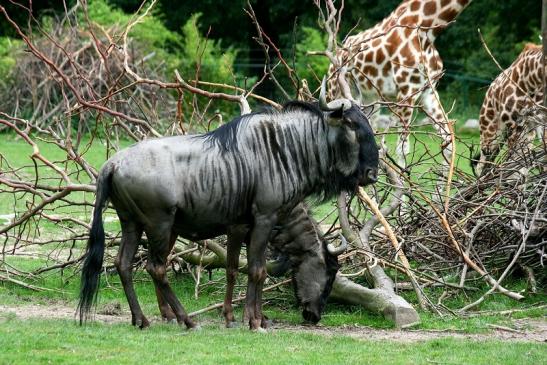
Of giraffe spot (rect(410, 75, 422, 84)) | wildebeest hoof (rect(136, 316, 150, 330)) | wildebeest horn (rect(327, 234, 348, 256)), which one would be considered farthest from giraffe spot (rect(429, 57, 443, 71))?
wildebeest hoof (rect(136, 316, 150, 330))

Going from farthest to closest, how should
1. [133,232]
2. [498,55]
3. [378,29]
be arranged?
[498,55] → [378,29] → [133,232]

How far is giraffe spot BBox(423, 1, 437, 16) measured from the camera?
16078 mm

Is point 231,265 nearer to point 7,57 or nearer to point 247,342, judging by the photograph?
point 247,342

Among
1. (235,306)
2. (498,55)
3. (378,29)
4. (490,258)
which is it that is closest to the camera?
(235,306)

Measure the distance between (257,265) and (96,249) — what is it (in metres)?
1.24

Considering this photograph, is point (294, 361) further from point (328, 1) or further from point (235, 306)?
point (328, 1)

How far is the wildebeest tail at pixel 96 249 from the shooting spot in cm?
835

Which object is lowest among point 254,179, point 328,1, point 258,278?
point 258,278

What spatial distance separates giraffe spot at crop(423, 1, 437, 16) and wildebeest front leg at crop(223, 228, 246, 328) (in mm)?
8081

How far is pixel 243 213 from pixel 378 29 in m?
7.31

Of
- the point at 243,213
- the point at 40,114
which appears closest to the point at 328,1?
the point at 243,213

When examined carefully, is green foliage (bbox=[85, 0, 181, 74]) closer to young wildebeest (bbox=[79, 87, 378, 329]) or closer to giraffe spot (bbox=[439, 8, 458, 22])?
giraffe spot (bbox=[439, 8, 458, 22])

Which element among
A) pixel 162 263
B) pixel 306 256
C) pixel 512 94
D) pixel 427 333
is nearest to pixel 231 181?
Answer: pixel 162 263

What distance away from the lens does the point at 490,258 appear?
1070 cm
